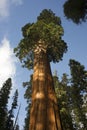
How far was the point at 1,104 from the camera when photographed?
1484 inches

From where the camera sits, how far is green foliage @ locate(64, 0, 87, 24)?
788 cm

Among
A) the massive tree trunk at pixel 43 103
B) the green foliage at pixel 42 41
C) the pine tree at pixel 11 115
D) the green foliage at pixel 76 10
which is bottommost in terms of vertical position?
the massive tree trunk at pixel 43 103

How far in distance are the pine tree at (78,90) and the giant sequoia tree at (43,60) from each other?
1099cm

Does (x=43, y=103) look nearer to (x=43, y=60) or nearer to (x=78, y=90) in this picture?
(x=43, y=60)

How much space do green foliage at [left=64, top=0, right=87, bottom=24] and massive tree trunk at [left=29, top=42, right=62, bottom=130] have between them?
2.87 meters

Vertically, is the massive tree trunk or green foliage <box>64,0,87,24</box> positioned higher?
green foliage <box>64,0,87,24</box>

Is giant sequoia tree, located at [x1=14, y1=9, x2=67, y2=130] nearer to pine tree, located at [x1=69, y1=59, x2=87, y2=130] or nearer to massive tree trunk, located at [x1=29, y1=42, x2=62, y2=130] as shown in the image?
massive tree trunk, located at [x1=29, y1=42, x2=62, y2=130]

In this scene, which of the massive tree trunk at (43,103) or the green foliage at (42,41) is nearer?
the massive tree trunk at (43,103)

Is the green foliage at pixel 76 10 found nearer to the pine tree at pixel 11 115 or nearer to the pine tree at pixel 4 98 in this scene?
the pine tree at pixel 4 98

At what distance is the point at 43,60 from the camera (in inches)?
442

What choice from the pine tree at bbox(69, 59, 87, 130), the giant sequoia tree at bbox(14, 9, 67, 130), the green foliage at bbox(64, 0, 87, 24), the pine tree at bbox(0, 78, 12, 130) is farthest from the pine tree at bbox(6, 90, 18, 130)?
the green foliage at bbox(64, 0, 87, 24)

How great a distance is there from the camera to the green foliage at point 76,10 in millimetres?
7883

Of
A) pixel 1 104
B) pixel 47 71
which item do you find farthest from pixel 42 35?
pixel 1 104

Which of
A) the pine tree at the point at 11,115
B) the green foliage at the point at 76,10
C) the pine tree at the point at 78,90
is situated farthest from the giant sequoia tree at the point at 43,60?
the pine tree at the point at 11,115
